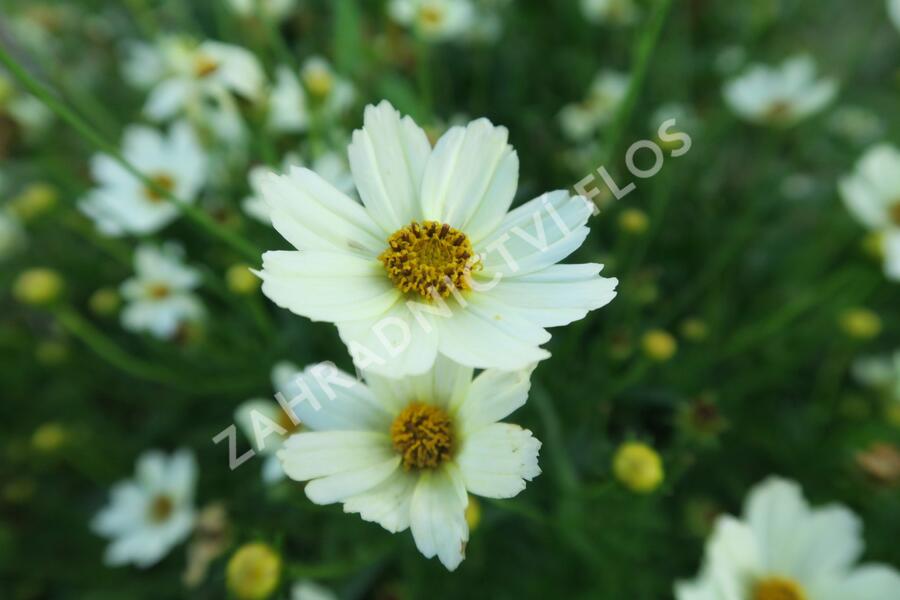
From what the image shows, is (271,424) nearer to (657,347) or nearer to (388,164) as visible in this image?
(388,164)

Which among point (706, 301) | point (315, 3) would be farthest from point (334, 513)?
point (315, 3)

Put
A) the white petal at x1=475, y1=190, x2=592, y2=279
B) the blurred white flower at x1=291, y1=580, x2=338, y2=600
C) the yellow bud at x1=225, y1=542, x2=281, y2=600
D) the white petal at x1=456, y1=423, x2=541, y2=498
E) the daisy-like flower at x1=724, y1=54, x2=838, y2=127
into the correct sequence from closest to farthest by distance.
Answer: the white petal at x1=456, y1=423, x2=541, y2=498 → the white petal at x1=475, y1=190, x2=592, y2=279 → the yellow bud at x1=225, y1=542, x2=281, y2=600 → the blurred white flower at x1=291, y1=580, x2=338, y2=600 → the daisy-like flower at x1=724, y1=54, x2=838, y2=127

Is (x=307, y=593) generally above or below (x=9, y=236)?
below

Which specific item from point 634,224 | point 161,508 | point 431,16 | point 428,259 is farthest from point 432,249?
point 431,16

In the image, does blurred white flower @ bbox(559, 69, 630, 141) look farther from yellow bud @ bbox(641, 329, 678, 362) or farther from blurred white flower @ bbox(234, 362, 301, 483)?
blurred white flower @ bbox(234, 362, 301, 483)

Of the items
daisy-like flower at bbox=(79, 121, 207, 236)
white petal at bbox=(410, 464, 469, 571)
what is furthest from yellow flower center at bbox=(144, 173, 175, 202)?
white petal at bbox=(410, 464, 469, 571)

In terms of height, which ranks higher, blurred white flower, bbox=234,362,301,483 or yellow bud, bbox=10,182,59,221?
yellow bud, bbox=10,182,59,221
